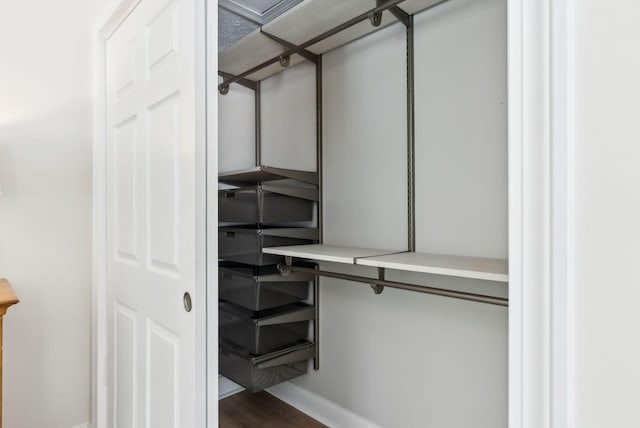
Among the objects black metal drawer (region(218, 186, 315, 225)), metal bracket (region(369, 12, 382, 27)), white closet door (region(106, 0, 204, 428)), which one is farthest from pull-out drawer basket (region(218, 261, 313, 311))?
metal bracket (region(369, 12, 382, 27))

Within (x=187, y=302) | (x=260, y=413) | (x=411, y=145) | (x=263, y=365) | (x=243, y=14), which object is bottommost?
(x=260, y=413)

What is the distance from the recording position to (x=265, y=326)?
1846 millimetres

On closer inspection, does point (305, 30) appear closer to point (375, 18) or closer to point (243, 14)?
point (375, 18)

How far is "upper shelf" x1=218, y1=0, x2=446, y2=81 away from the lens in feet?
5.07

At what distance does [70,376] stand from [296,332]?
1.11m

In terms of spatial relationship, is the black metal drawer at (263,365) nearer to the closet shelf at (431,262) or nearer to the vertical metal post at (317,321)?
the vertical metal post at (317,321)

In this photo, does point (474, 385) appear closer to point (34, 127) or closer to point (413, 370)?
point (413, 370)

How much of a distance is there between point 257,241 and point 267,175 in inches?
13.2

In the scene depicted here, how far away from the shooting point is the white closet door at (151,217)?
3.46ft

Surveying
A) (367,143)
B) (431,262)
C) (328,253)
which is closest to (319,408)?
(328,253)

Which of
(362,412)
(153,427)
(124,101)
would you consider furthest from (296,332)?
(124,101)

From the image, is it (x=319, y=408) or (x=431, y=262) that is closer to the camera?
(x=431, y=262)
